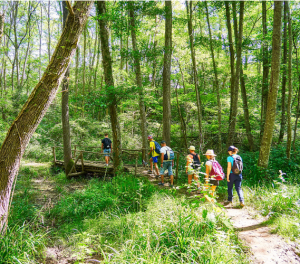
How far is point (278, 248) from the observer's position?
3.11 metres

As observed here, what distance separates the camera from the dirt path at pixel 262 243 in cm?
288

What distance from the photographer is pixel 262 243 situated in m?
3.25

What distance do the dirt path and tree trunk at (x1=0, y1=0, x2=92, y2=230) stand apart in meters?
4.13

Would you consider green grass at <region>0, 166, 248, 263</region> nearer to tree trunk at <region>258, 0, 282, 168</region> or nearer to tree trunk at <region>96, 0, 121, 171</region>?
tree trunk at <region>96, 0, 121, 171</region>

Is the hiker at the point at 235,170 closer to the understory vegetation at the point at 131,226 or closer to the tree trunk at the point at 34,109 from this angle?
the understory vegetation at the point at 131,226

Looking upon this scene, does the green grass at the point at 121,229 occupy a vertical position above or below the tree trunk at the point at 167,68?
below

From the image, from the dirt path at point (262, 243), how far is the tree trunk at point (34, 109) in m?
4.13

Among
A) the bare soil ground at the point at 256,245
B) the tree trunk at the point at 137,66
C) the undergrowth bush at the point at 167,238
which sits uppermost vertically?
the tree trunk at the point at 137,66

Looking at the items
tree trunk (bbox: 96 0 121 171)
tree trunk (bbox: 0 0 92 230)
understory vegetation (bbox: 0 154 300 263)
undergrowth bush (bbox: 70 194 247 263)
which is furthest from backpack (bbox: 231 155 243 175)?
tree trunk (bbox: 96 0 121 171)

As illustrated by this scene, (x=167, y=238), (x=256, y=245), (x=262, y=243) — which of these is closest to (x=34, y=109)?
(x=167, y=238)

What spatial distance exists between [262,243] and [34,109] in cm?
470

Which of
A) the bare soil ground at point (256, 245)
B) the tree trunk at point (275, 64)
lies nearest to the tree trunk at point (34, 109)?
the bare soil ground at point (256, 245)

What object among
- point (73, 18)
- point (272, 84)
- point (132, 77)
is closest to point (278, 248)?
point (272, 84)

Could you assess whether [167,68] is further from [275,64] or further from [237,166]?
[237,166]
